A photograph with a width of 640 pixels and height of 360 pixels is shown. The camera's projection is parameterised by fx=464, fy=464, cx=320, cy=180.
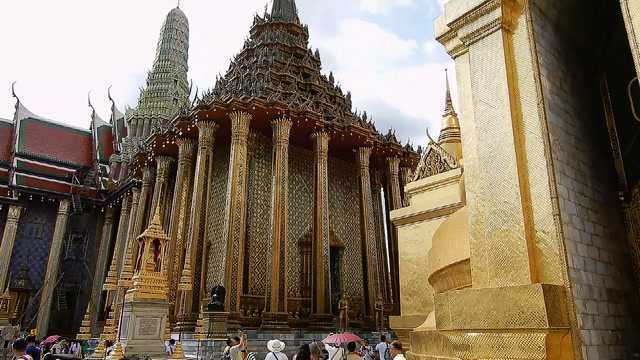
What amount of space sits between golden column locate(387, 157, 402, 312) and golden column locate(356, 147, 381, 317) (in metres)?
1.62

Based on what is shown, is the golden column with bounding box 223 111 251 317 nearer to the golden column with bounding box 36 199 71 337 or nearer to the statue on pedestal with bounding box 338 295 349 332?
the statue on pedestal with bounding box 338 295 349 332

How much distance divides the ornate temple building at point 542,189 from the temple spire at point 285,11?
60.1 feet

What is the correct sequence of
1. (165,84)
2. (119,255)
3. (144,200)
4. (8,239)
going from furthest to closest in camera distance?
(165,84), (8,239), (119,255), (144,200)

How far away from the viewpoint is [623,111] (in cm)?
491

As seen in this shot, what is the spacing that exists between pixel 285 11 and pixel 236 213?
41.8 ft

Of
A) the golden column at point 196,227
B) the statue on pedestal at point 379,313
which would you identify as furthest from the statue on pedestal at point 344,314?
the golden column at point 196,227

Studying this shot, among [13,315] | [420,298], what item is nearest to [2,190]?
[13,315]

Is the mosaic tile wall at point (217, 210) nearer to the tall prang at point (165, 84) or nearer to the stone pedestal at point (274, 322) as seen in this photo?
the stone pedestal at point (274, 322)

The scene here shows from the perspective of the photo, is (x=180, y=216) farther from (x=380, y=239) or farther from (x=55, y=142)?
(x=55, y=142)

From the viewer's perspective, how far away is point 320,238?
14.9 meters

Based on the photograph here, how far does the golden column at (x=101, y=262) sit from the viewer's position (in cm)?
2328

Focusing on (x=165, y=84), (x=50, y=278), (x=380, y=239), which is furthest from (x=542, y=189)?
(x=165, y=84)

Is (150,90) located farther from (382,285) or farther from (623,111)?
(623,111)

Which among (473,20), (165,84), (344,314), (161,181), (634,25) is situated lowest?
(344,314)
